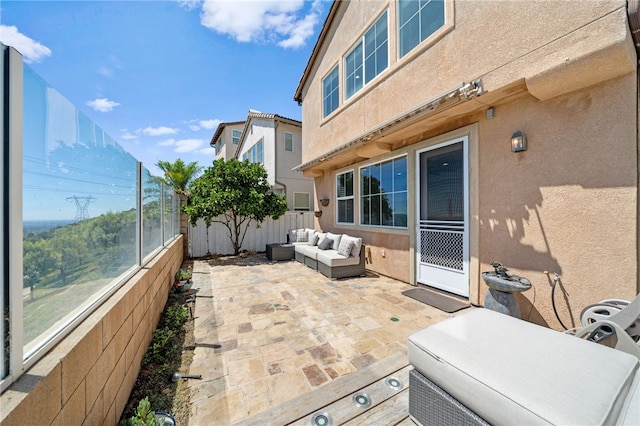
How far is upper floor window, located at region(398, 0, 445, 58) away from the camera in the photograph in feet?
15.7

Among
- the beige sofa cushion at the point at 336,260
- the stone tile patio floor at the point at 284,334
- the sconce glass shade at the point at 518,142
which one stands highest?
the sconce glass shade at the point at 518,142

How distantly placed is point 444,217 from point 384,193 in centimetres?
187

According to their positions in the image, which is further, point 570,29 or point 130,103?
point 130,103

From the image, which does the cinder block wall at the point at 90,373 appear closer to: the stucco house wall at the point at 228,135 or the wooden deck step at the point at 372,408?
the wooden deck step at the point at 372,408

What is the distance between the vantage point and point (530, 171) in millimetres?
3629

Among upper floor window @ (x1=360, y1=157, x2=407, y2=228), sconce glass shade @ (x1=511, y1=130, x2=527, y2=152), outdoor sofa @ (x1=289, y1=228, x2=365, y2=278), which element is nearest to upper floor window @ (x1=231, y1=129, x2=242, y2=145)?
outdoor sofa @ (x1=289, y1=228, x2=365, y2=278)

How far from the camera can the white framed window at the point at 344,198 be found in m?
8.02

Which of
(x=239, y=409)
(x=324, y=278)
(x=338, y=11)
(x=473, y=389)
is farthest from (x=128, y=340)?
(x=338, y=11)

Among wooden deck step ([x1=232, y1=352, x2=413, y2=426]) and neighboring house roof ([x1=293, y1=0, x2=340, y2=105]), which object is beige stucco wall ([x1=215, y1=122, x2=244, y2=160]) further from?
wooden deck step ([x1=232, y1=352, x2=413, y2=426])

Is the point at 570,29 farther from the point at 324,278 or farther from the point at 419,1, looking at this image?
the point at 324,278

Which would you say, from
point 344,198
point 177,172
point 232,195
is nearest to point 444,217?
point 344,198

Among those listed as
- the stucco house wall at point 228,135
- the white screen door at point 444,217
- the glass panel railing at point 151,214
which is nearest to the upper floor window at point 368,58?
the white screen door at point 444,217

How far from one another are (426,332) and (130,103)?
8.83 m

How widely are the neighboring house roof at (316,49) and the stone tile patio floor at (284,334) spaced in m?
8.08
